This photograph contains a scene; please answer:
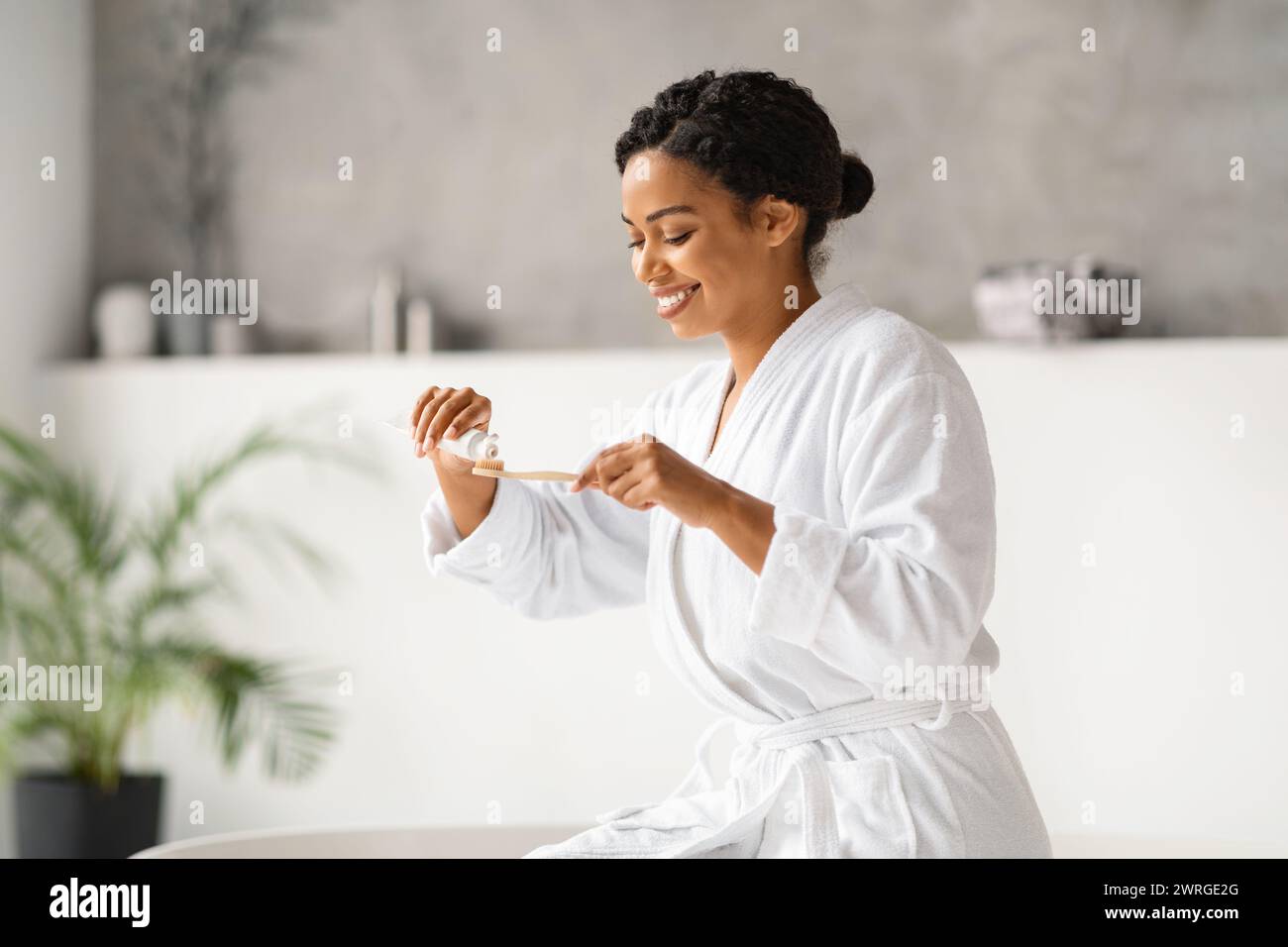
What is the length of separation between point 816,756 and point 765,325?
1.61 ft

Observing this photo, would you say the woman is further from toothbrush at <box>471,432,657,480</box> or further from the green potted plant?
the green potted plant

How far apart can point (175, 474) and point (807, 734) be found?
7.79ft

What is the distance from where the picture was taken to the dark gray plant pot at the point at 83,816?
321 cm

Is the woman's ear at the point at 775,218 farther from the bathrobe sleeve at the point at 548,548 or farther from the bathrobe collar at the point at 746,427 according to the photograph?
the bathrobe sleeve at the point at 548,548

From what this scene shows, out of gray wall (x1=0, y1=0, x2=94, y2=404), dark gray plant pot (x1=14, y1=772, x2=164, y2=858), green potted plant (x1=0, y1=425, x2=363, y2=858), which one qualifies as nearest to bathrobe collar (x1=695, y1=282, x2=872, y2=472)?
green potted plant (x1=0, y1=425, x2=363, y2=858)

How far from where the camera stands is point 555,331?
11.5 ft

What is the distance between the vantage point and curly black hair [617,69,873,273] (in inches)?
59.3

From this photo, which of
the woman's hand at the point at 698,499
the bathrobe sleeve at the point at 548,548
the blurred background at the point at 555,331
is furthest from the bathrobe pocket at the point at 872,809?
the blurred background at the point at 555,331

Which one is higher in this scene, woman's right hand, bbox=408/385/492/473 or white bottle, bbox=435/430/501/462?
woman's right hand, bbox=408/385/492/473

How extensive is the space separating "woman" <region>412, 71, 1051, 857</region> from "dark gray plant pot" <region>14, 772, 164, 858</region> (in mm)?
1914

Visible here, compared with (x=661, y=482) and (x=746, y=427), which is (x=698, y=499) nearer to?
(x=661, y=482)

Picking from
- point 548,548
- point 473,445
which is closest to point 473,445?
point 473,445
